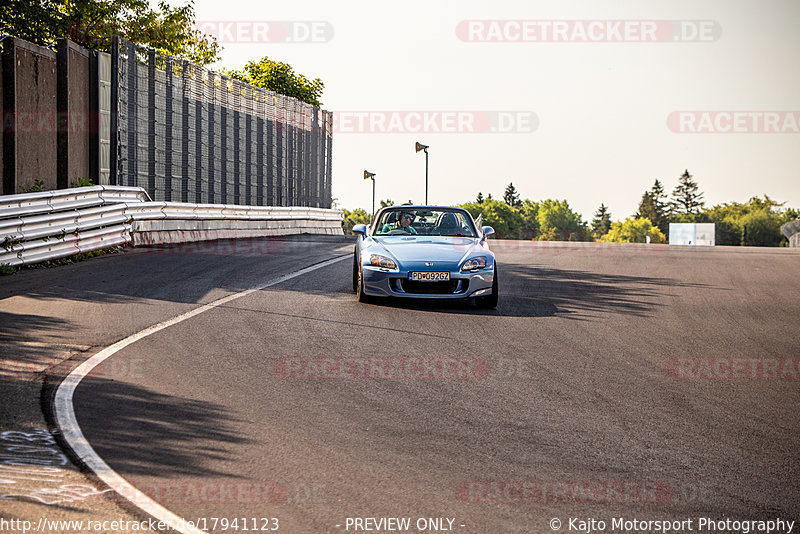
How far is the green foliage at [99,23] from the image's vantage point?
34.3 metres

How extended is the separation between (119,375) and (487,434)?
3145 millimetres

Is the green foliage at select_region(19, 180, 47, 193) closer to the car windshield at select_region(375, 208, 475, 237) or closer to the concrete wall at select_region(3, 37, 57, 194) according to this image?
the concrete wall at select_region(3, 37, 57, 194)

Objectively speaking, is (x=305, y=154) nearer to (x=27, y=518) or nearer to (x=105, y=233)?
(x=105, y=233)

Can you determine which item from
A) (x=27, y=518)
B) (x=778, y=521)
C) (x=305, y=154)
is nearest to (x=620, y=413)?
(x=778, y=521)

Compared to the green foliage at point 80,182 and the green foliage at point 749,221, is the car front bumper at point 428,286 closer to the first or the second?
the green foliage at point 80,182

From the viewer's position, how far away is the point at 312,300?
10.9 m

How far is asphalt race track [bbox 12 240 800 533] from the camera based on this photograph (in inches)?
161

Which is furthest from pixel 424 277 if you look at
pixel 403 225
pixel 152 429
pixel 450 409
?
pixel 152 429

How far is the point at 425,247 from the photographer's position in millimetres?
11117

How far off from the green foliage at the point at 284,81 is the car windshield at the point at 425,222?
100ft

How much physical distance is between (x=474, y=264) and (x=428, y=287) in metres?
0.69

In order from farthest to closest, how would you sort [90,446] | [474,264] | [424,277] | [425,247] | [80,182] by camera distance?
[80,182]
[425,247]
[474,264]
[424,277]
[90,446]

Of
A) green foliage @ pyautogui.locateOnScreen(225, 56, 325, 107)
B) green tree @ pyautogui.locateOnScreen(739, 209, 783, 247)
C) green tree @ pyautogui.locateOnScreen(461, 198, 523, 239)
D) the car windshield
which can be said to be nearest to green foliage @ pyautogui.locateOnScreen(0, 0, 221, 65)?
green foliage @ pyautogui.locateOnScreen(225, 56, 325, 107)

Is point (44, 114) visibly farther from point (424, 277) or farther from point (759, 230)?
point (759, 230)
